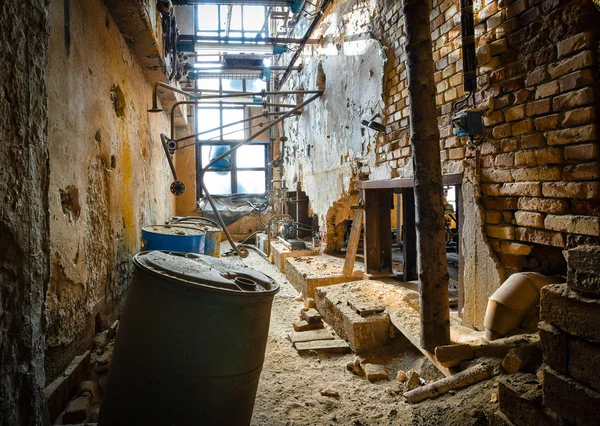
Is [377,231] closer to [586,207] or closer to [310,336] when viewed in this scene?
[310,336]

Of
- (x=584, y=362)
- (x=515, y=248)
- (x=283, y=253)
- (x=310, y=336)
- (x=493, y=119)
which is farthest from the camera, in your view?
(x=283, y=253)

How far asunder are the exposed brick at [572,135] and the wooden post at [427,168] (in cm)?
67

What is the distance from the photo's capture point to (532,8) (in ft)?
8.09

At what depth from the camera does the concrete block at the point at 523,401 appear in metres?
1.68

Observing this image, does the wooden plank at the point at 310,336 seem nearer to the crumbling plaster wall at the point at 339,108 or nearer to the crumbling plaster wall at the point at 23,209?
the crumbling plaster wall at the point at 339,108

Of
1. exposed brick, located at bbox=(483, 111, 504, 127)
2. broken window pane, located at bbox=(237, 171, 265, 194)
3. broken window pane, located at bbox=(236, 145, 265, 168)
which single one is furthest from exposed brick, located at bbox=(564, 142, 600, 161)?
broken window pane, located at bbox=(236, 145, 265, 168)

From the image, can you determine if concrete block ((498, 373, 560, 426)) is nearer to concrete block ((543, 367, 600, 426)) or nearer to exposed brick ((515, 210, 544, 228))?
concrete block ((543, 367, 600, 426))

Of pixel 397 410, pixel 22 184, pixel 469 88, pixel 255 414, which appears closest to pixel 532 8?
pixel 469 88

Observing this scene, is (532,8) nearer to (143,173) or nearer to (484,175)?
(484,175)

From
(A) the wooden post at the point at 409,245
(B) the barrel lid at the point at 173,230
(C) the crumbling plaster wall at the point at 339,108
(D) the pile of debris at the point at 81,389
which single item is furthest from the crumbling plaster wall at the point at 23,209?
(A) the wooden post at the point at 409,245

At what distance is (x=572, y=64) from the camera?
220cm

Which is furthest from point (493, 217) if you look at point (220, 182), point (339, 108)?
point (220, 182)

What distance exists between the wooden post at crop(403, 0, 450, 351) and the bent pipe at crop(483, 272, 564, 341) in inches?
12.6

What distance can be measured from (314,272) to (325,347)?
1.93 metres
